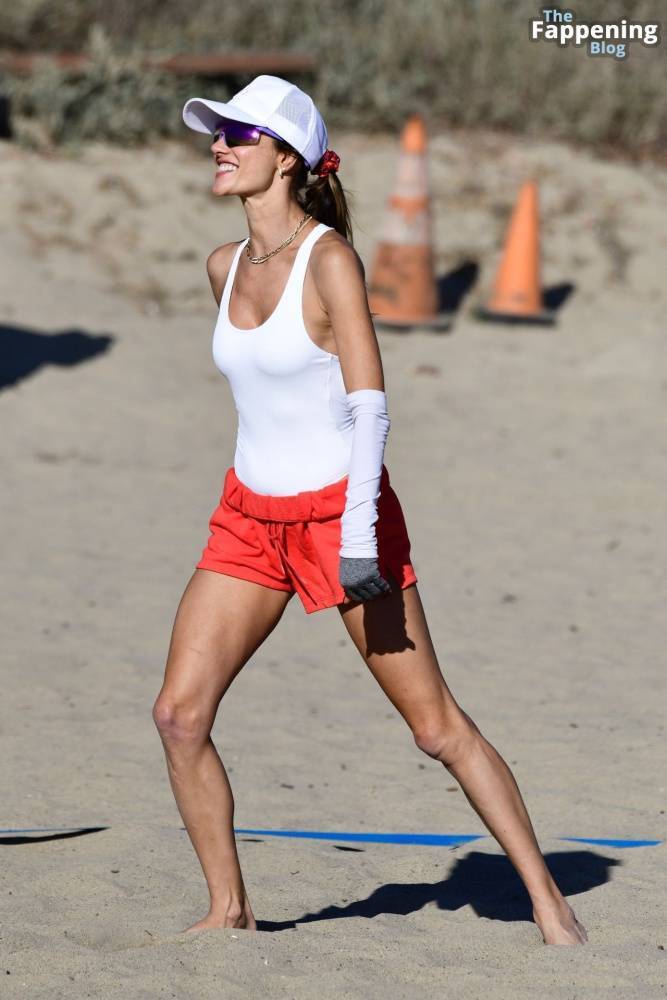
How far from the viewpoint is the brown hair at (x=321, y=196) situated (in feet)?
12.1

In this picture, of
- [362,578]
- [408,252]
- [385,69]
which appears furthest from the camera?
[385,69]

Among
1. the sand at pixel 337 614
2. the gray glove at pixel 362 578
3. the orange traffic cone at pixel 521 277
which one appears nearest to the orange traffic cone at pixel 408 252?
the sand at pixel 337 614

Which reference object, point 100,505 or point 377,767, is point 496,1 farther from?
point 377,767

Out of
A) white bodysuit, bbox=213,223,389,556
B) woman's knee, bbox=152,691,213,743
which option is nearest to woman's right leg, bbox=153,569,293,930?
woman's knee, bbox=152,691,213,743

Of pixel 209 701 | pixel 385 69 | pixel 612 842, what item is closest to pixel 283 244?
pixel 209 701

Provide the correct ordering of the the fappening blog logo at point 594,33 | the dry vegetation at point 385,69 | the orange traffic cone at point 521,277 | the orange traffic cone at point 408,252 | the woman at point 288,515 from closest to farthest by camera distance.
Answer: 1. the woman at point 288,515
2. the orange traffic cone at point 408,252
3. the orange traffic cone at point 521,277
4. the dry vegetation at point 385,69
5. the the fappening blog logo at point 594,33

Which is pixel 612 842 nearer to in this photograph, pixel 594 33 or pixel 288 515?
pixel 288 515

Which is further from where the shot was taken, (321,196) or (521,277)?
(521,277)

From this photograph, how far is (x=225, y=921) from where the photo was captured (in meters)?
3.64

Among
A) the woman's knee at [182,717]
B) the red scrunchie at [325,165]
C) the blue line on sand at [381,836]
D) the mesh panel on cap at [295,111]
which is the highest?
the mesh panel on cap at [295,111]

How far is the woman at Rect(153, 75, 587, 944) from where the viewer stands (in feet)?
11.4

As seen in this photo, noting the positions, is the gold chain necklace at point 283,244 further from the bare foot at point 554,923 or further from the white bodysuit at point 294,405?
the bare foot at point 554,923

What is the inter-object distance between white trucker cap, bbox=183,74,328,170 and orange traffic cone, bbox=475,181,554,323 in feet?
26.0

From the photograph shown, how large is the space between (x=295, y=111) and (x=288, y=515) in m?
0.91
